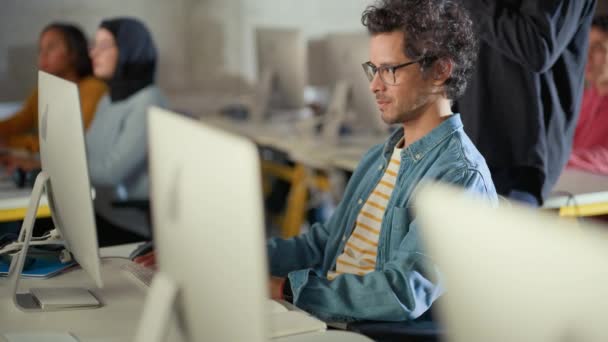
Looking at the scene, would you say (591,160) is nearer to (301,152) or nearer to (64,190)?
(301,152)

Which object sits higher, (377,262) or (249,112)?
(377,262)

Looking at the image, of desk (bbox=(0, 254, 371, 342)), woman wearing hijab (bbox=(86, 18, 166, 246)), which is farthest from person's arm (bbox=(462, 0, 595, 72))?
woman wearing hijab (bbox=(86, 18, 166, 246))

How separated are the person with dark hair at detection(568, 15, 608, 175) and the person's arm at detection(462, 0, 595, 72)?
0.75 m

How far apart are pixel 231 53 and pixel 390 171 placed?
12.7 feet

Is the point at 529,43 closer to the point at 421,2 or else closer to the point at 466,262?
the point at 421,2

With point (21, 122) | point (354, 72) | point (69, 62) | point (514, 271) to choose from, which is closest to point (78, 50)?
point (69, 62)

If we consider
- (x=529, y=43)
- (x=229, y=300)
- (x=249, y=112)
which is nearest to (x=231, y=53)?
(x=249, y=112)

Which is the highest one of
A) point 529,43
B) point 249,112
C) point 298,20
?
point 529,43

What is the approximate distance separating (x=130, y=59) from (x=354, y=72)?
92 cm

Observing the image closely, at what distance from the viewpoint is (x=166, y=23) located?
17.4 feet

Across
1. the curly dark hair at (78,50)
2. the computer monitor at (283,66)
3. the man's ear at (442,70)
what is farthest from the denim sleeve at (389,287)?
the computer monitor at (283,66)

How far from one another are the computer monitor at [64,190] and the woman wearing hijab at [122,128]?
1.29 m

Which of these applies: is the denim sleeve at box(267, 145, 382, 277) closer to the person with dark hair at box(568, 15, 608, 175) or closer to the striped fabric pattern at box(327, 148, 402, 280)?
the striped fabric pattern at box(327, 148, 402, 280)

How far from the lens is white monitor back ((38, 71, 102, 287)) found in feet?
4.63
